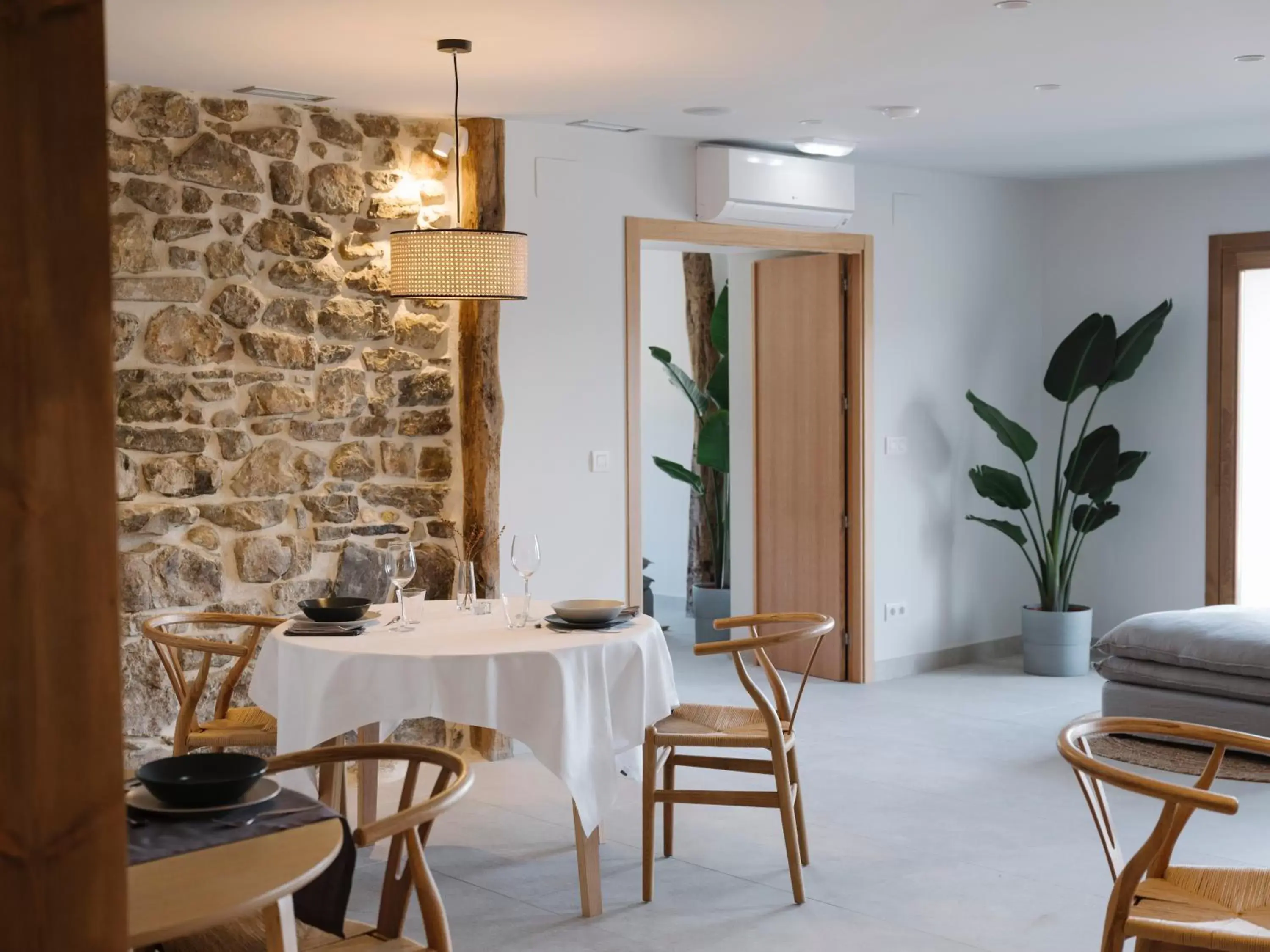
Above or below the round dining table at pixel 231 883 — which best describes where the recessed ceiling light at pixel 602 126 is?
above

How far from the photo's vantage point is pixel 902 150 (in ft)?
21.8

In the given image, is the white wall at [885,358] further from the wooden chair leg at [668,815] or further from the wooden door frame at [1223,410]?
the wooden chair leg at [668,815]

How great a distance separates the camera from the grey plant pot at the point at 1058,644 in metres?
7.25

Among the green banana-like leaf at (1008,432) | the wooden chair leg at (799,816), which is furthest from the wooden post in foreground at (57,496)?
the green banana-like leaf at (1008,432)

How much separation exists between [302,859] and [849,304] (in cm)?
559

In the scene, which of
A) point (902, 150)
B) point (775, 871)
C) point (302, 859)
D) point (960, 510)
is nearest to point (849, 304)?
point (902, 150)

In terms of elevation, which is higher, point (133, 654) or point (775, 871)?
point (133, 654)

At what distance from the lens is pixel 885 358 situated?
7.19 metres

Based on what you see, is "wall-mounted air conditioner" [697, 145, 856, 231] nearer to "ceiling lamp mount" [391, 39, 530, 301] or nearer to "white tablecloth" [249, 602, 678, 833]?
"ceiling lamp mount" [391, 39, 530, 301]

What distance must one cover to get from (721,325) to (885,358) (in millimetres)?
1517

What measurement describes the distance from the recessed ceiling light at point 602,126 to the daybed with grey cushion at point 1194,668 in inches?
119

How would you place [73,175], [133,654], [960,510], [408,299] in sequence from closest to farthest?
[73,175] → [133,654] → [408,299] → [960,510]

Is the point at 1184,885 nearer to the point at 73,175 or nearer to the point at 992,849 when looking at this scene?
the point at 992,849

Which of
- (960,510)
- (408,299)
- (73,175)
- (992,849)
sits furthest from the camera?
(960,510)
